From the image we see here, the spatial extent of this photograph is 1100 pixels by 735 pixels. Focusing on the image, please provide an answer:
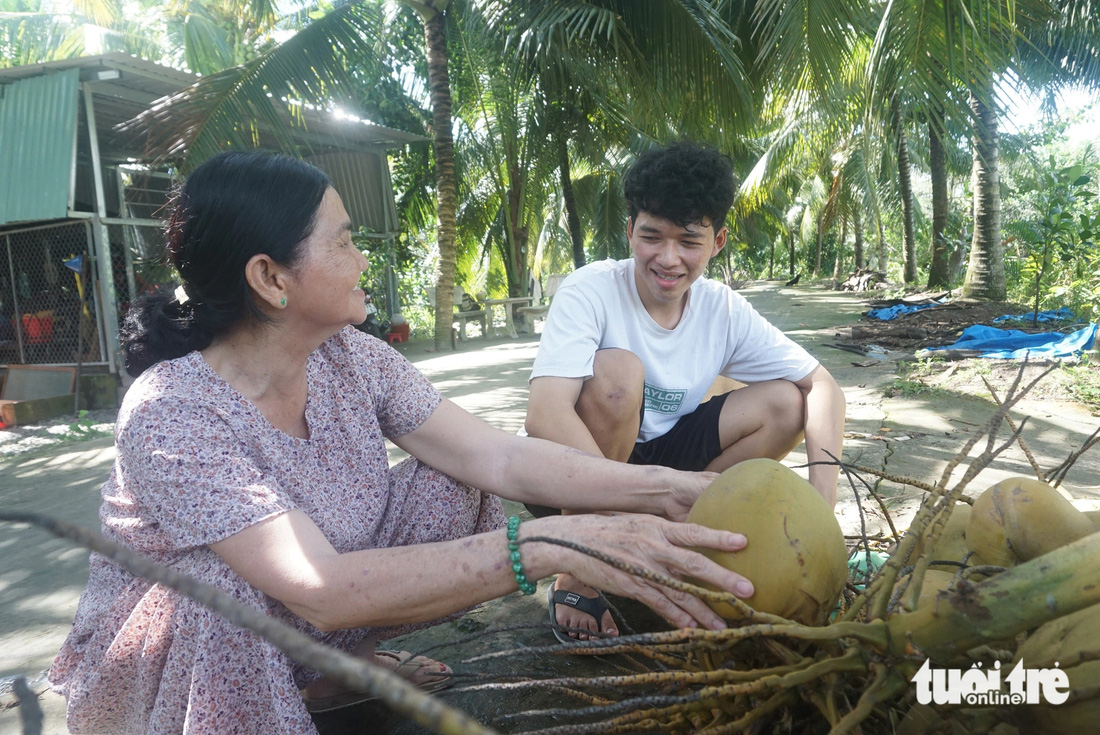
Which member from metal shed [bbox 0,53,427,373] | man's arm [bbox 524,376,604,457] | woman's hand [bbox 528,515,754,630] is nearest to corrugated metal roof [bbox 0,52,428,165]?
metal shed [bbox 0,53,427,373]

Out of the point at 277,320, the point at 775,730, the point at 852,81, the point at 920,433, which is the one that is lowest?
the point at 920,433

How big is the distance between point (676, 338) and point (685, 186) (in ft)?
1.36

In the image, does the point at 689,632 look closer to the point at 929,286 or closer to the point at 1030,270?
the point at 1030,270

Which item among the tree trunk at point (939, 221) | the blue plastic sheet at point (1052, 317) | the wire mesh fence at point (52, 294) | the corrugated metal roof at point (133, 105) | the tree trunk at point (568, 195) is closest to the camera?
the corrugated metal roof at point (133, 105)

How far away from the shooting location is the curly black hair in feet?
6.66

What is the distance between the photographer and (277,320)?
1.47m

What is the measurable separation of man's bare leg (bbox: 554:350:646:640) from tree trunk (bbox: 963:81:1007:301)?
7.55 meters

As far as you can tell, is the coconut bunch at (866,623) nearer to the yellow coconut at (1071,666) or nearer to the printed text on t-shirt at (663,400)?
the yellow coconut at (1071,666)

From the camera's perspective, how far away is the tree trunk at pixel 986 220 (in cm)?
811

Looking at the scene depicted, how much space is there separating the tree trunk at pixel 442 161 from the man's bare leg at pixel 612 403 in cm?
753

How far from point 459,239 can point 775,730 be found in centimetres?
1333

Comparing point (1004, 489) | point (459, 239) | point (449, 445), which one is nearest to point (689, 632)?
point (1004, 489)

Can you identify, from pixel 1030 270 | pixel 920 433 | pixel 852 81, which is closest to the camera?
pixel 920 433

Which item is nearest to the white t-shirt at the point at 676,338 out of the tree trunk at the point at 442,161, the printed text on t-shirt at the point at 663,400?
the printed text on t-shirt at the point at 663,400
